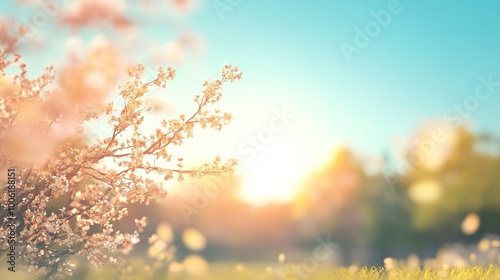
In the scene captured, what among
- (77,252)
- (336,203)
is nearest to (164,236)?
(77,252)

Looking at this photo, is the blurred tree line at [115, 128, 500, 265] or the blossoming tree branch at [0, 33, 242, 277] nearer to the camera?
the blossoming tree branch at [0, 33, 242, 277]

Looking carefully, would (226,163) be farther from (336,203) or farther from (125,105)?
(336,203)

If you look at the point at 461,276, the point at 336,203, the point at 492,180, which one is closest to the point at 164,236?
the point at 461,276

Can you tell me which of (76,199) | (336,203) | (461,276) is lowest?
(461,276)

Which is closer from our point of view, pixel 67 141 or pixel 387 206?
pixel 67 141

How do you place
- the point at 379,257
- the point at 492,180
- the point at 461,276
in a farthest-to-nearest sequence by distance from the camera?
the point at 379,257 → the point at 492,180 → the point at 461,276

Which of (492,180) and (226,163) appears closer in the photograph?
(226,163)

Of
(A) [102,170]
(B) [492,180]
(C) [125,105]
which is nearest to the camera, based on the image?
(C) [125,105]

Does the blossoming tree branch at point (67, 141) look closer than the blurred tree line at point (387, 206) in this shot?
Yes

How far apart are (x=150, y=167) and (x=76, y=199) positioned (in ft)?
6.25

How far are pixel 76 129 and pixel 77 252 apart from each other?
2.24 metres

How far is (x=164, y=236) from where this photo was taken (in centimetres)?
1189

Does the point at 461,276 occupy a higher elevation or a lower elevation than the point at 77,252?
lower

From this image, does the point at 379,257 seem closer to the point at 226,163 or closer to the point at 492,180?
the point at 492,180
